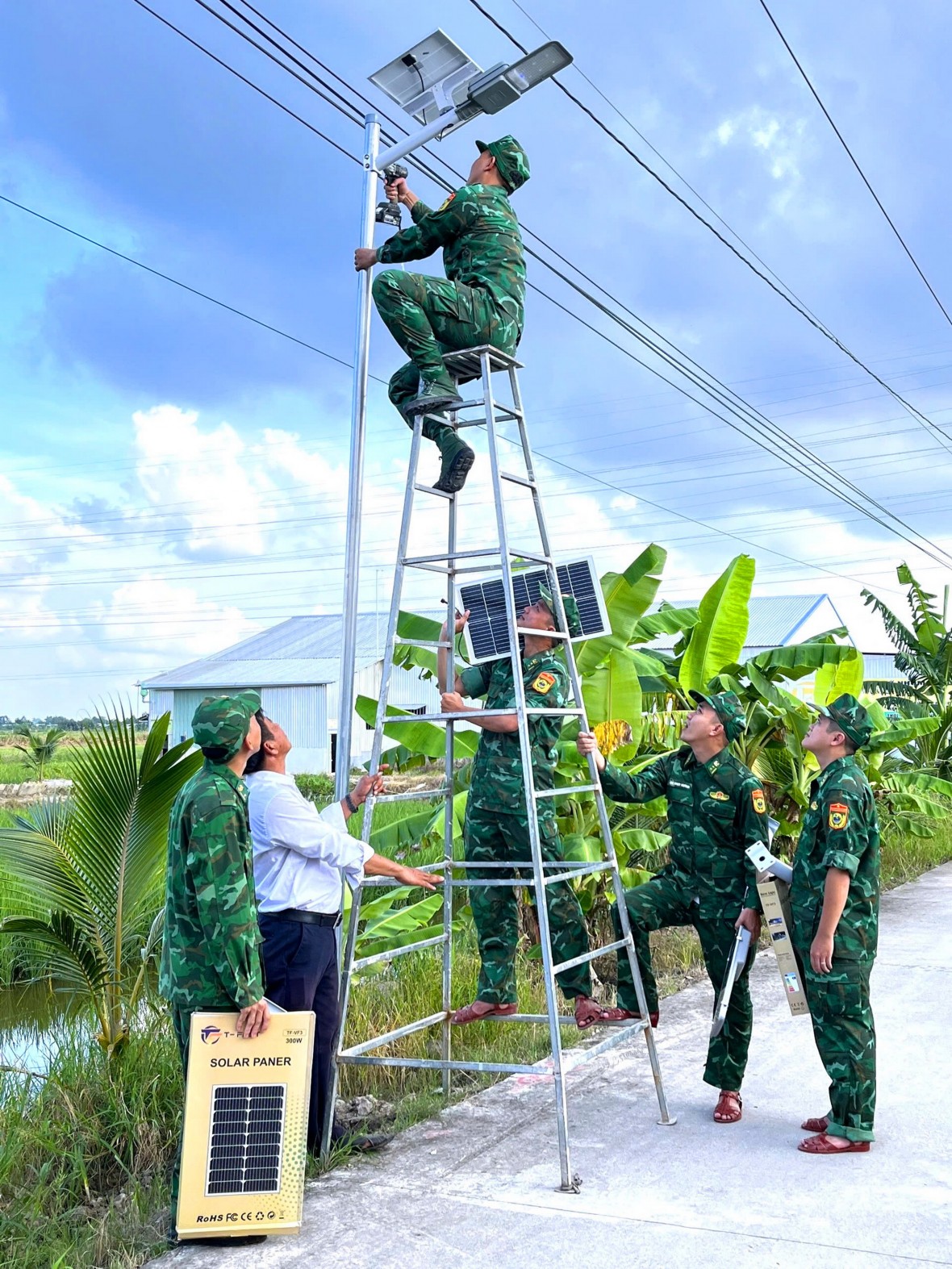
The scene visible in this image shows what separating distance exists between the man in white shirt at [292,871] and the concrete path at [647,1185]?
2.73ft

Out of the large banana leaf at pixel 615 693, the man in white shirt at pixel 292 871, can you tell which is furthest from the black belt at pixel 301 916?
the large banana leaf at pixel 615 693

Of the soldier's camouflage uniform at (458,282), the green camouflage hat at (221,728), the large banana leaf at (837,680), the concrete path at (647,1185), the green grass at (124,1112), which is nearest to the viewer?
the concrete path at (647,1185)

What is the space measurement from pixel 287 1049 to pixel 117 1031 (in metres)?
2.49

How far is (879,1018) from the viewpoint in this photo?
7.11m

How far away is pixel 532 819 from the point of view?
4.68 metres

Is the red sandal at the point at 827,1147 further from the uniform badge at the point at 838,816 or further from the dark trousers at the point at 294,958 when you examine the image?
the dark trousers at the point at 294,958

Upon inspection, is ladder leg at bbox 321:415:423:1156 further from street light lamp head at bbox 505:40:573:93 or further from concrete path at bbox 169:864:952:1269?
street light lamp head at bbox 505:40:573:93

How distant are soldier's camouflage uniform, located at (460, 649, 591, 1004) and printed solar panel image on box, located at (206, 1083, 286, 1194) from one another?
1.62 meters

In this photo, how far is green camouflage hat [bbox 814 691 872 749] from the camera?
5.05m

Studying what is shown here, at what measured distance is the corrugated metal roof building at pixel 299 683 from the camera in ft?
114

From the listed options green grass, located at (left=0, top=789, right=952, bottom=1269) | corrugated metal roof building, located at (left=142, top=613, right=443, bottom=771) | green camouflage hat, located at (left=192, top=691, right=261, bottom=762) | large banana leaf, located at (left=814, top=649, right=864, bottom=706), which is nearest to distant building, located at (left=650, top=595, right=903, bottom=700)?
corrugated metal roof building, located at (left=142, top=613, right=443, bottom=771)

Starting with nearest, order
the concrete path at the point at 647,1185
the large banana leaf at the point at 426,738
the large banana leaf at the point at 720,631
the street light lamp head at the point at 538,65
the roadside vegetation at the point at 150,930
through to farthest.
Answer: the concrete path at the point at 647,1185 → the roadside vegetation at the point at 150,930 → the street light lamp head at the point at 538,65 → the large banana leaf at the point at 426,738 → the large banana leaf at the point at 720,631

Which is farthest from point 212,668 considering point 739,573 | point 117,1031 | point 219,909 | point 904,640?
point 219,909

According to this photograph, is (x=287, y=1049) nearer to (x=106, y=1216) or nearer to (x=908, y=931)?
(x=106, y=1216)
